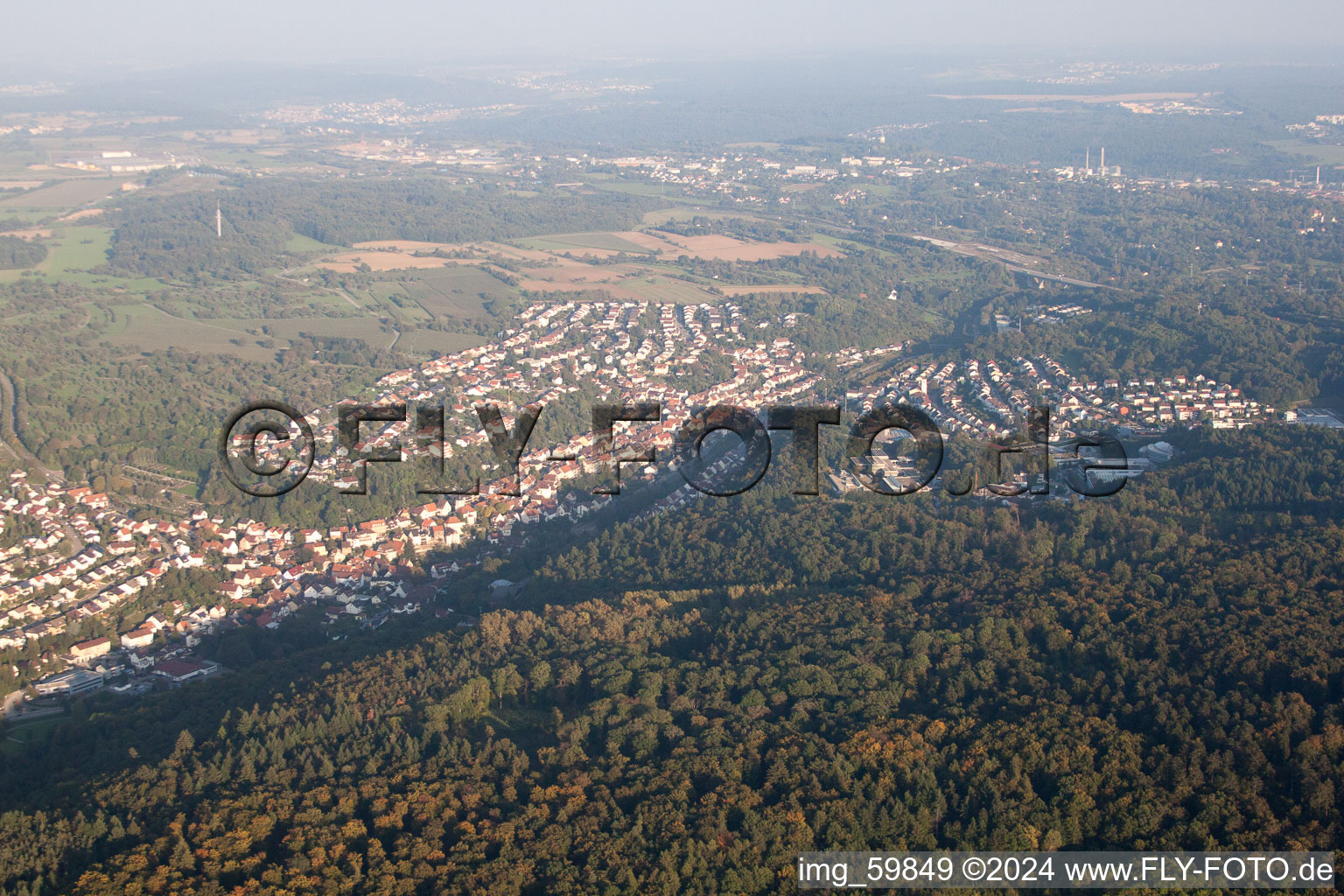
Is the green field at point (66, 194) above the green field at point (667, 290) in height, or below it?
above

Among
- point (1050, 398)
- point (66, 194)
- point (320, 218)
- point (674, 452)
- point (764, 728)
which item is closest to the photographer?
point (764, 728)

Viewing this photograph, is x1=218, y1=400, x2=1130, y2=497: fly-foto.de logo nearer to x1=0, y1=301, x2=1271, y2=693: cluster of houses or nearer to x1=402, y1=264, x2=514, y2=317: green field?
x1=0, y1=301, x2=1271, y2=693: cluster of houses

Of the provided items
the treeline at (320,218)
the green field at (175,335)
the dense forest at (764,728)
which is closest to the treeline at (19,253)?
the treeline at (320,218)

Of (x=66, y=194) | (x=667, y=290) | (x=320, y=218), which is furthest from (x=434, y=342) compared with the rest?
(x=66, y=194)

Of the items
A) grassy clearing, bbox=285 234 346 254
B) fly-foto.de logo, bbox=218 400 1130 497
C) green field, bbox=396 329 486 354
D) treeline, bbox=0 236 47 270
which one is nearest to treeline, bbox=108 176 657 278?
grassy clearing, bbox=285 234 346 254

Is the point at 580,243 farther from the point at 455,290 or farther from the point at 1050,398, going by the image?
the point at 1050,398

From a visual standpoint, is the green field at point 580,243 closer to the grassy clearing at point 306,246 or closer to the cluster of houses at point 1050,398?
the grassy clearing at point 306,246
